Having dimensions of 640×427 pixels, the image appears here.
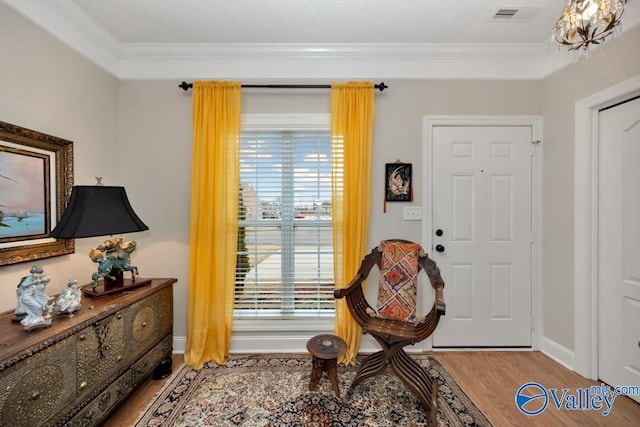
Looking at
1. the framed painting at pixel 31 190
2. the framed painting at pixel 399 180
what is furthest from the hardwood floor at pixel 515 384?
the framed painting at pixel 31 190

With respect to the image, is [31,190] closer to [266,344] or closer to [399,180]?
[266,344]

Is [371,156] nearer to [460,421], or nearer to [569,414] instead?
[460,421]

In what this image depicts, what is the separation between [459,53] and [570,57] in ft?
2.80

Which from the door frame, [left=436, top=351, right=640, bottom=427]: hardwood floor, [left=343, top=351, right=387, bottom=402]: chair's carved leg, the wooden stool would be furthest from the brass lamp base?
[left=436, top=351, right=640, bottom=427]: hardwood floor

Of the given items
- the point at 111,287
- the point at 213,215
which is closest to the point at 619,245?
the point at 213,215

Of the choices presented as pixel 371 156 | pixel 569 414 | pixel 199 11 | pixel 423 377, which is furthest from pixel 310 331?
pixel 199 11

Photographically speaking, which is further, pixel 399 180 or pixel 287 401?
pixel 399 180

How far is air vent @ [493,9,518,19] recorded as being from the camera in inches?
77.5

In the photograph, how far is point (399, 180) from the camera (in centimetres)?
244

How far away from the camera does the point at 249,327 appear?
2.45 m

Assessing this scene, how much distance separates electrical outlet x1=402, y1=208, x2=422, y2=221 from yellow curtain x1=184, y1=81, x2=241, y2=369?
1.54m

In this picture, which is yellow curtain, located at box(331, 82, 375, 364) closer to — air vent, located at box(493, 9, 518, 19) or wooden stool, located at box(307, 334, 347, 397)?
wooden stool, located at box(307, 334, 347, 397)

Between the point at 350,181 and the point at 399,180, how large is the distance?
0.47 metres

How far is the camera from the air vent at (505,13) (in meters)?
1.97
